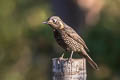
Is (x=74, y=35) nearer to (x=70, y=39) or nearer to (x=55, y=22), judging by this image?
(x=70, y=39)

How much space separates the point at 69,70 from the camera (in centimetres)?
920

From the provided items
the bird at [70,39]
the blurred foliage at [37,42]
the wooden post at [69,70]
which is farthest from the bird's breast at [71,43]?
the blurred foliage at [37,42]

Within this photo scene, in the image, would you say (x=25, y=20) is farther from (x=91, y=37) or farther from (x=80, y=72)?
(x=80, y=72)

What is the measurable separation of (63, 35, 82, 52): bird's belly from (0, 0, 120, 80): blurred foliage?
5431mm

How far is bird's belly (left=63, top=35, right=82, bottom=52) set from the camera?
1158 cm

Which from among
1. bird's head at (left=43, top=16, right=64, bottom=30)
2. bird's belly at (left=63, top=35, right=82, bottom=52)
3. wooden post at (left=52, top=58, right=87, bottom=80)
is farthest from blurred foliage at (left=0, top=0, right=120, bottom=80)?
wooden post at (left=52, top=58, right=87, bottom=80)

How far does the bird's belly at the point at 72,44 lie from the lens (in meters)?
11.6

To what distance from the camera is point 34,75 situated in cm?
2030

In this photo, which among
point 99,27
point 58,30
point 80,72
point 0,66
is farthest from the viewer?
point 0,66

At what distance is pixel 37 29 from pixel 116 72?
3.68m

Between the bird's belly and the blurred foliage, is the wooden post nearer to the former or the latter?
the bird's belly

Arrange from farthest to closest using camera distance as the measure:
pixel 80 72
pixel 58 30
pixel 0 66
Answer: pixel 0 66 < pixel 58 30 < pixel 80 72

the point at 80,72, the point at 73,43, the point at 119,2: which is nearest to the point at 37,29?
the point at 119,2

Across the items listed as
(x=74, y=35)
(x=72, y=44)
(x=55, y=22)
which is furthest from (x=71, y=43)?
(x=55, y=22)
